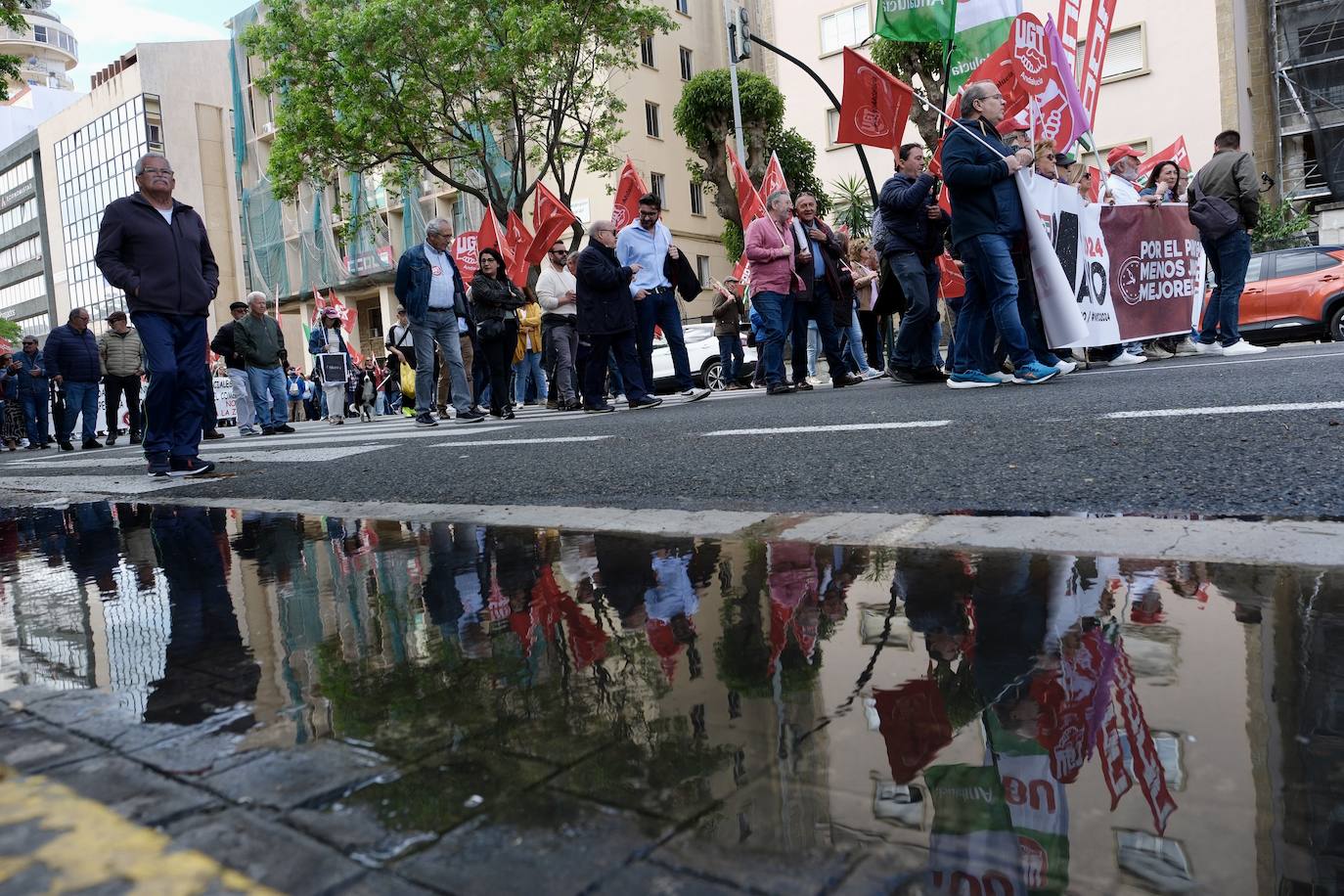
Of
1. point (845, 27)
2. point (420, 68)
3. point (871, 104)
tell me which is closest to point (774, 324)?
point (871, 104)

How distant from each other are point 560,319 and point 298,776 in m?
10.8

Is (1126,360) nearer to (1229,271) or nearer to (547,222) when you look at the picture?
(1229,271)

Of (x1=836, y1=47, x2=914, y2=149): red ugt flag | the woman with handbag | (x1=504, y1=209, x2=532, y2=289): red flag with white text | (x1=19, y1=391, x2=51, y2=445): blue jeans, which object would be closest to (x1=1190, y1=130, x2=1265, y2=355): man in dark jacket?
(x1=836, y1=47, x2=914, y2=149): red ugt flag

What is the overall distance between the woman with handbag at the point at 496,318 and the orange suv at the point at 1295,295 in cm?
942

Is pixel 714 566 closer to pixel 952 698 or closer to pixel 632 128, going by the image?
pixel 952 698

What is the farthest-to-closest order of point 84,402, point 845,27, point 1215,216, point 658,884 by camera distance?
point 845,27
point 84,402
point 1215,216
point 658,884

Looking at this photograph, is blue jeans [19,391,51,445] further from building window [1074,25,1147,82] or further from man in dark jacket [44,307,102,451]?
building window [1074,25,1147,82]

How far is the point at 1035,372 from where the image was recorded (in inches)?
283

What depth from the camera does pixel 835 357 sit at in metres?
10.6

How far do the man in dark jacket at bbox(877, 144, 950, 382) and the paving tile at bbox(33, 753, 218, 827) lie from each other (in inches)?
312

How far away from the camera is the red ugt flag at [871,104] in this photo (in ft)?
33.3

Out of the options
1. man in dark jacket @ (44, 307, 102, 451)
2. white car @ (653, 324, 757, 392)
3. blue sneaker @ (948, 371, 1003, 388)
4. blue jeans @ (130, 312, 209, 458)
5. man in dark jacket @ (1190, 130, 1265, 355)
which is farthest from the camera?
white car @ (653, 324, 757, 392)

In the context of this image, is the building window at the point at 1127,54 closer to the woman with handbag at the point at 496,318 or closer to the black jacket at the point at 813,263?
the black jacket at the point at 813,263

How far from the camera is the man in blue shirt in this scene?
10027 mm
